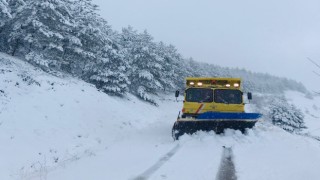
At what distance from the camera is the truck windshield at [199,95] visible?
1622cm

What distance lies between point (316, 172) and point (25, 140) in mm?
8518

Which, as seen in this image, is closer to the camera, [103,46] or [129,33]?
[103,46]

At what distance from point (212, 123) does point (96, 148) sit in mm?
4843

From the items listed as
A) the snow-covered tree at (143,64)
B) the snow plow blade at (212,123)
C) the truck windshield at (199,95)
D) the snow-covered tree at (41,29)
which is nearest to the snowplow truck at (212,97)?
the truck windshield at (199,95)

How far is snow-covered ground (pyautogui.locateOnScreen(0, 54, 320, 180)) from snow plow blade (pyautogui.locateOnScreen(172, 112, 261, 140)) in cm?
36

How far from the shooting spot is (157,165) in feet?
30.1

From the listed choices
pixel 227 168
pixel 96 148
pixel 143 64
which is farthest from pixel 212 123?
pixel 143 64

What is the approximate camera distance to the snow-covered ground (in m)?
8.47

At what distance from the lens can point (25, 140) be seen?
36.5 feet

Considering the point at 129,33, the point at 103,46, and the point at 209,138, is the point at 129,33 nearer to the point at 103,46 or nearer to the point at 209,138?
the point at 103,46

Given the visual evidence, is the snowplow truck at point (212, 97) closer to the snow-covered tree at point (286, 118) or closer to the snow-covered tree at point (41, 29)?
the snow-covered tree at point (41, 29)

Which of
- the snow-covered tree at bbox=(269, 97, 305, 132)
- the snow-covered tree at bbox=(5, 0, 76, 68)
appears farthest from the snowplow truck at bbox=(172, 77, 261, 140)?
the snow-covered tree at bbox=(269, 97, 305, 132)

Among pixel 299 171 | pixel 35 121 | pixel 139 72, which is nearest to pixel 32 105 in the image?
pixel 35 121

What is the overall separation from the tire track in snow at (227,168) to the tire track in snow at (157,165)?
1.56 meters
